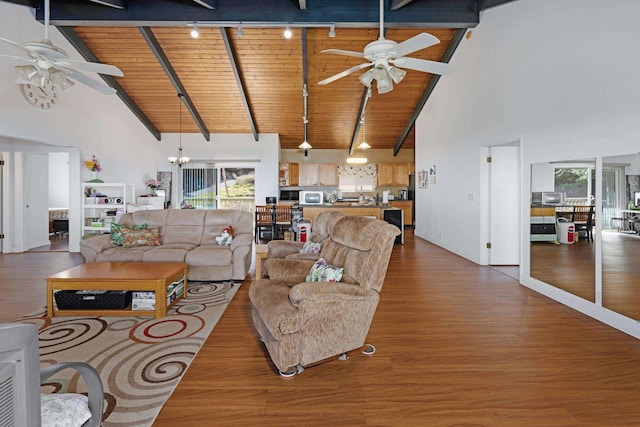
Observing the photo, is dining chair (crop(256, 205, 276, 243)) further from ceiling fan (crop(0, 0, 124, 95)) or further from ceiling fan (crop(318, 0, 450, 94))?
ceiling fan (crop(318, 0, 450, 94))

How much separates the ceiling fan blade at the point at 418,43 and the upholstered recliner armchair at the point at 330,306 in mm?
1690

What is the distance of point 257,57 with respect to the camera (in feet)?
21.9

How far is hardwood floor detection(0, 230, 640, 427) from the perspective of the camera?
1.86 meters

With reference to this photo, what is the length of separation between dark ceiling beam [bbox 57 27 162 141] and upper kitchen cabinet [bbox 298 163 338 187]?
4.31 meters

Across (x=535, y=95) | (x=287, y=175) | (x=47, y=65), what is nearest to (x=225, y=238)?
(x=47, y=65)

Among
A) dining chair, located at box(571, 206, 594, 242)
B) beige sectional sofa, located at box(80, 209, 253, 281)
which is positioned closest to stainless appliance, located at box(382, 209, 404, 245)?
beige sectional sofa, located at box(80, 209, 253, 281)

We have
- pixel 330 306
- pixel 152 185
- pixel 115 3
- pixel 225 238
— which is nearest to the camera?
pixel 330 306

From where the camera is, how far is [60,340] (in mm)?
2756

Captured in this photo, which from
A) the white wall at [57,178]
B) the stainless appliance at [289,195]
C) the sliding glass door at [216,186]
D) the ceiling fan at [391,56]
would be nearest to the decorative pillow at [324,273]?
the ceiling fan at [391,56]

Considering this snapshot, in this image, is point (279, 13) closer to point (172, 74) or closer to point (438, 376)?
point (172, 74)

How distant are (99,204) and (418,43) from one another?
6.91m

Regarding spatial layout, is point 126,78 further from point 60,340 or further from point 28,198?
point 60,340

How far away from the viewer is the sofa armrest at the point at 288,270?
2.94 meters

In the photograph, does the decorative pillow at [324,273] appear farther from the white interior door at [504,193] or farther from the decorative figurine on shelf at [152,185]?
the decorative figurine on shelf at [152,185]
